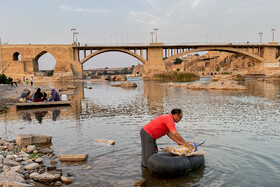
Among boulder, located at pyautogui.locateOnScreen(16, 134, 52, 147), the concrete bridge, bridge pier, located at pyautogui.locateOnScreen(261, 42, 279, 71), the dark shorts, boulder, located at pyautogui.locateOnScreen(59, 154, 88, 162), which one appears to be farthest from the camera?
bridge pier, located at pyautogui.locateOnScreen(261, 42, 279, 71)

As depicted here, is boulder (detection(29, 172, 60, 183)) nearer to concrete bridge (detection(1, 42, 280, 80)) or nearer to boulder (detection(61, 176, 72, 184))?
boulder (detection(61, 176, 72, 184))

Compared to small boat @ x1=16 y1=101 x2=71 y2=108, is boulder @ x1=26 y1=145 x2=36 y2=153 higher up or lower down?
lower down

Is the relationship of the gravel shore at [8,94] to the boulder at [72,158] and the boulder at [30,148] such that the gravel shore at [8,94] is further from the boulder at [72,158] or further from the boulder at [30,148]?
the boulder at [72,158]

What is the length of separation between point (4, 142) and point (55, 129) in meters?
2.70

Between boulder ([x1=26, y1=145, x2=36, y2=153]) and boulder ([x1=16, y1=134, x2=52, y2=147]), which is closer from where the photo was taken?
boulder ([x1=26, y1=145, x2=36, y2=153])

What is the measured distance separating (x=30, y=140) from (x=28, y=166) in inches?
90.2

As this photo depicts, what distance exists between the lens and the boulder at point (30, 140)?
8154 mm

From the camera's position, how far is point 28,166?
6.19m

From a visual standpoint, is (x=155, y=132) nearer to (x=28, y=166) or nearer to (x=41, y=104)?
(x=28, y=166)

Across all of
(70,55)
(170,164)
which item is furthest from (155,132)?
(70,55)

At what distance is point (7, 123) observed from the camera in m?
12.4

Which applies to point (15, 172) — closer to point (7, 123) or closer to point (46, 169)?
point (46, 169)

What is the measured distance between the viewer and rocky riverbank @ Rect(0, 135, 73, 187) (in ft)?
17.2

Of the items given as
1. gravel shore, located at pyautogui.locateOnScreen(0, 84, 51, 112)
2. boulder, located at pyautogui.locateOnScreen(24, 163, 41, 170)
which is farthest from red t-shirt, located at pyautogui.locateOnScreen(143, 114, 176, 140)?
gravel shore, located at pyautogui.locateOnScreen(0, 84, 51, 112)
